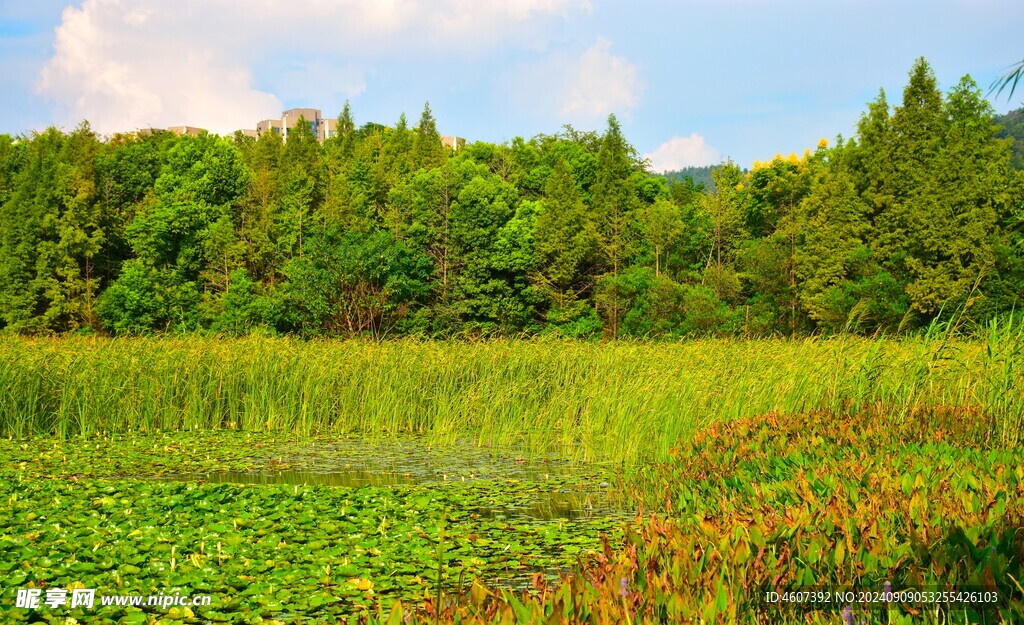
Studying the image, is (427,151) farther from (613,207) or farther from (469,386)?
(469,386)

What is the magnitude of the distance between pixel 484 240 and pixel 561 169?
13.6ft

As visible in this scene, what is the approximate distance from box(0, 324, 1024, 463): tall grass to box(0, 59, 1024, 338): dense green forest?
9.01 m

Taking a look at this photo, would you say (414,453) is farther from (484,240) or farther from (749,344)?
(484,240)

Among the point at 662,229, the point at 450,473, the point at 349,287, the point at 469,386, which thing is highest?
the point at 662,229

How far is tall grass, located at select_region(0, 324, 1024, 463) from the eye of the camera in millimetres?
7293

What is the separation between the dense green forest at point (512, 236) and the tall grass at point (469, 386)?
9.01 meters

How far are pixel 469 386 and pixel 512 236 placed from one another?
64.0 feet

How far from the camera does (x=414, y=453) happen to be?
8.51 metres

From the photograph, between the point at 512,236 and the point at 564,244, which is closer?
the point at 564,244

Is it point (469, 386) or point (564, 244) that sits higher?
point (564, 244)

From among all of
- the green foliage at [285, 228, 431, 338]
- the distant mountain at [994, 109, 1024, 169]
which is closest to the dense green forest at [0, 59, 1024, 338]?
the green foliage at [285, 228, 431, 338]

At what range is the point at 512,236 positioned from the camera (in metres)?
29.5

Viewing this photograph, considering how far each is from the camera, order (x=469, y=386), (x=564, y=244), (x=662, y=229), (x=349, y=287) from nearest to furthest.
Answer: (x=469, y=386), (x=349, y=287), (x=662, y=229), (x=564, y=244)

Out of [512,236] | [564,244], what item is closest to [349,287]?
[512,236]
